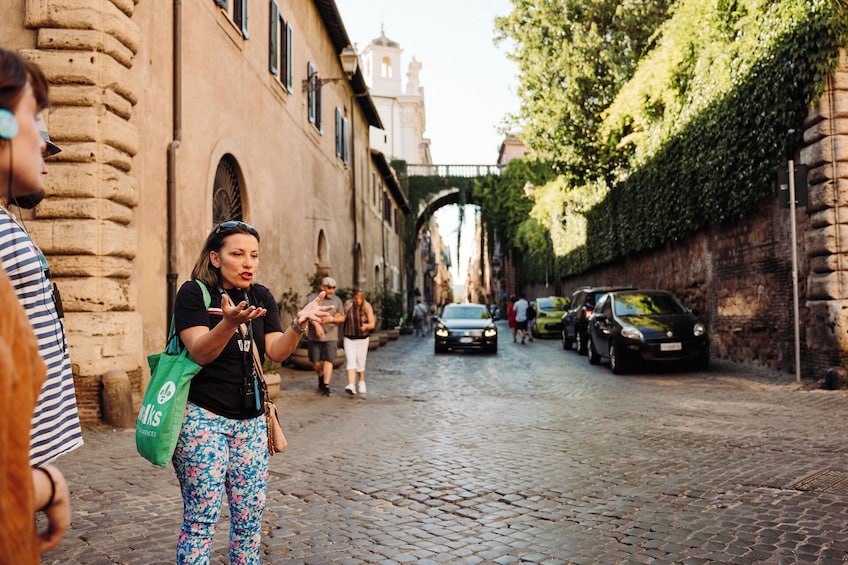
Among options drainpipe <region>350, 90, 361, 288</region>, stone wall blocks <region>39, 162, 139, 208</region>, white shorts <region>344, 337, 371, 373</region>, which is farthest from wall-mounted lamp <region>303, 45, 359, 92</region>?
stone wall blocks <region>39, 162, 139, 208</region>

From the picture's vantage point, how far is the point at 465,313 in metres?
21.4

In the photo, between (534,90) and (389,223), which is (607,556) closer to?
(534,90)

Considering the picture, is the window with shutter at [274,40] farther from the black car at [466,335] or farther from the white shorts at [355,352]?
the black car at [466,335]

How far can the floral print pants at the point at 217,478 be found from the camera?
272 cm

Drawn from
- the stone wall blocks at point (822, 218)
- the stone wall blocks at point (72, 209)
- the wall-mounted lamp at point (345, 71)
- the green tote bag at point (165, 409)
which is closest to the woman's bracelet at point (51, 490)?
the green tote bag at point (165, 409)

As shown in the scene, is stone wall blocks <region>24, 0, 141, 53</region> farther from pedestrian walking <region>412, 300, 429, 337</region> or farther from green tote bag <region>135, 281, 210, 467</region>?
pedestrian walking <region>412, 300, 429, 337</region>

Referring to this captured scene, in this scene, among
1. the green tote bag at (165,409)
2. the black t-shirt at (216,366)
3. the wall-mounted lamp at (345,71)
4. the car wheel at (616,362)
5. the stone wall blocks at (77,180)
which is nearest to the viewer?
the green tote bag at (165,409)

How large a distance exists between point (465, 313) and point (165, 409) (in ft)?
61.9

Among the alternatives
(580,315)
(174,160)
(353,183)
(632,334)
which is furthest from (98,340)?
(353,183)

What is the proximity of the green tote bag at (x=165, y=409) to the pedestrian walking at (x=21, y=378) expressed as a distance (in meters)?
1.19

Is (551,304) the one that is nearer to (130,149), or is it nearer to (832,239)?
(832,239)

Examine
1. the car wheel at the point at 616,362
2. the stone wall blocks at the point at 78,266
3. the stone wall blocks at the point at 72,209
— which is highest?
the stone wall blocks at the point at 72,209

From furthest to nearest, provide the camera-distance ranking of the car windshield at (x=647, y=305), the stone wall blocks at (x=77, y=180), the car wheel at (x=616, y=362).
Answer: the car windshield at (x=647, y=305), the car wheel at (x=616, y=362), the stone wall blocks at (x=77, y=180)

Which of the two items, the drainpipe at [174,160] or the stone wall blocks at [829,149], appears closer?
the drainpipe at [174,160]
